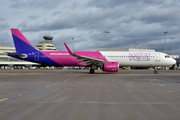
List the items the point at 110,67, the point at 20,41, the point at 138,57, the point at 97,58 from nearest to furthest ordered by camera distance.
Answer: the point at 110,67 < the point at 97,58 < the point at 138,57 < the point at 20,41

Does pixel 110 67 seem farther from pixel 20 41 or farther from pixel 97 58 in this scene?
pixel 20 41

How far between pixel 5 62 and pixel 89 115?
113 m

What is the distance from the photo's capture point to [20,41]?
103ft

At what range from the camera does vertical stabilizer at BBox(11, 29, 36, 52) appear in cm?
3120

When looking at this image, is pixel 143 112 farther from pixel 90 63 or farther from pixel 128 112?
pixel 90 63

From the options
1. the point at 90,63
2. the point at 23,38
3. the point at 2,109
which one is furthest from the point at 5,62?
the point at 2,109

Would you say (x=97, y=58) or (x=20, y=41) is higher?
(x=20, y=41)

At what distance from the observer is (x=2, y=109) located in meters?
5.78

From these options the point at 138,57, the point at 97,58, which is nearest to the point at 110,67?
the point at 97,58

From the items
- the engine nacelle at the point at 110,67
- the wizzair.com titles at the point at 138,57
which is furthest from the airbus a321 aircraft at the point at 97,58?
the engine nacelle at the point at 110,67

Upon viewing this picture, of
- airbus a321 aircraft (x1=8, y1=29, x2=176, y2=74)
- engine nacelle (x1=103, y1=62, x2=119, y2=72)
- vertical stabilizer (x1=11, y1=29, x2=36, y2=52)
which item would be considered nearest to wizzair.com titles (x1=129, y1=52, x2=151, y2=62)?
airbus a321 aircraft (x1=8, y1=29, x2=176, y2=74)

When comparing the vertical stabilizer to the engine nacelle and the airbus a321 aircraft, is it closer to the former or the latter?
the airbus a321 aircraft

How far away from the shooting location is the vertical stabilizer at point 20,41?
102 feet

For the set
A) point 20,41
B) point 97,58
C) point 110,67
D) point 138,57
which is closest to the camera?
point 110,67
